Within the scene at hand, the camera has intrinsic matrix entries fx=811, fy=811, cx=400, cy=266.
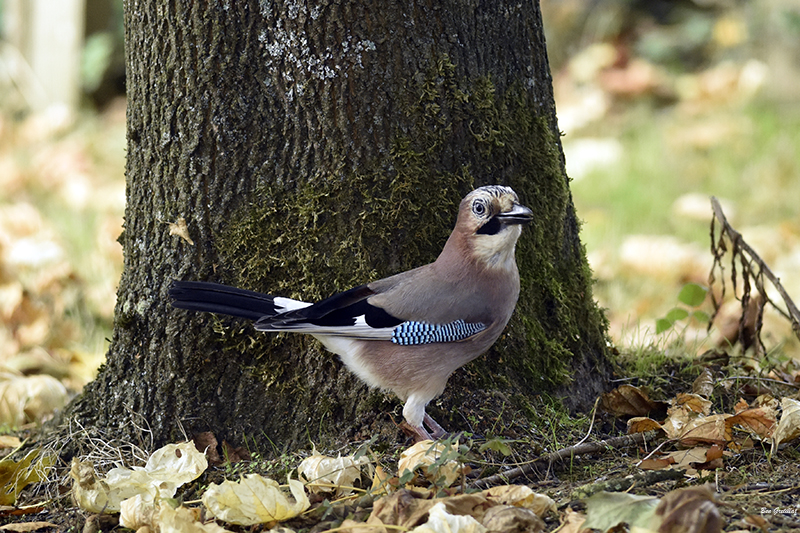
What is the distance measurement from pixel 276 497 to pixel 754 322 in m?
2.68

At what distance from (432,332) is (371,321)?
0.22 m

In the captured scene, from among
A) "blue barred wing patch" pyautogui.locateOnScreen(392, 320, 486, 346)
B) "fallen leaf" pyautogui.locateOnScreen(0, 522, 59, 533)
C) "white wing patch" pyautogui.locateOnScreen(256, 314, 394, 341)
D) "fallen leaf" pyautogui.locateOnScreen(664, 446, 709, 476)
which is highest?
"white wing patch" pyautogui.locateOnScreen(256, 314, 394, 341)

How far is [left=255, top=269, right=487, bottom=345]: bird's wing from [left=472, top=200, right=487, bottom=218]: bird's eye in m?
0.33

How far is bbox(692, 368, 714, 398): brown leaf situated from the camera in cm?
335

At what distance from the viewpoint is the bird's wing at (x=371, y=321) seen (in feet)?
9.39

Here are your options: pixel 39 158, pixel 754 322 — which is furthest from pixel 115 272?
pixel 754 322

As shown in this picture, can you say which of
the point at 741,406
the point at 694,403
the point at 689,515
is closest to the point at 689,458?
the point at 694,403

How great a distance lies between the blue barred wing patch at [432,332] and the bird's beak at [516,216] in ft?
1.25

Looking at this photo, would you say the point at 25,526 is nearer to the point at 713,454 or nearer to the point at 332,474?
the point at 332,474

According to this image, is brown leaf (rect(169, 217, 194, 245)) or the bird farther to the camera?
brown leaf (rect(169, 217, 194, 245))

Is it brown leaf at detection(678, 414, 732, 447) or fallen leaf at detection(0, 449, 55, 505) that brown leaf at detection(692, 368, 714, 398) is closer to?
brown leaf at detection(678, 414, 732, 447)

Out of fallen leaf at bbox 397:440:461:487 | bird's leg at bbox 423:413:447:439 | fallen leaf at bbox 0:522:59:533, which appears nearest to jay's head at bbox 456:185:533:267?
bird's leg at bbox 423:413:447:439

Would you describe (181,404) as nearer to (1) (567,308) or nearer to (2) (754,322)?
(1) (567,308)

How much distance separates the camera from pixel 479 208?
2875 mm
